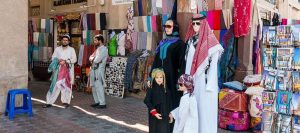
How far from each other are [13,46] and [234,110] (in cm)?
441

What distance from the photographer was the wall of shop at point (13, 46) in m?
6.87

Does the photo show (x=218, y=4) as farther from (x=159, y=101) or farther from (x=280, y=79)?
(x=159, y=101)

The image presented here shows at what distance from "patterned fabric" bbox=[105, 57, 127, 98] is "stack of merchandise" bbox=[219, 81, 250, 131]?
12.1 feet

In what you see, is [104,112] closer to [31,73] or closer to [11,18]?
[11,18]

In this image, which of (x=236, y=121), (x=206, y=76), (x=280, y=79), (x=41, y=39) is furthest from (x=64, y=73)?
(x=41, y=39)

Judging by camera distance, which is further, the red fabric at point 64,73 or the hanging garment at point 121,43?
the hanging garment at point 121,43

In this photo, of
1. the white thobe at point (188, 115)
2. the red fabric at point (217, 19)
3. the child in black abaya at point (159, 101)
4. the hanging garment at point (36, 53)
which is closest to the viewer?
the white thobe at point (188, 115)

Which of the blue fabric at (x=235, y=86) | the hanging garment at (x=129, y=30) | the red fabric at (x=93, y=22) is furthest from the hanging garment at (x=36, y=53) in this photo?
the blue fabric at (x=235, y=86)

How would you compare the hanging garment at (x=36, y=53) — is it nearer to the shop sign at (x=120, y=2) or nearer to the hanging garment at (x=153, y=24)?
the shop sign at (x=120, y=2)

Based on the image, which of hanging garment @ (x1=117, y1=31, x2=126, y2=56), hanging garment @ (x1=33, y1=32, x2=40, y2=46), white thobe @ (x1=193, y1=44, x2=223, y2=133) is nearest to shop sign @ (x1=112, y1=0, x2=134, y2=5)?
hanging garment @ (x1=117, y1=31, x2=126, y2=56)

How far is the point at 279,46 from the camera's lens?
5145 millimetres

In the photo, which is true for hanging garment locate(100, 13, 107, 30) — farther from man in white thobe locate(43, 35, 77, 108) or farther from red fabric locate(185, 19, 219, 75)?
red fabric locate(185, 19, 219, 75)

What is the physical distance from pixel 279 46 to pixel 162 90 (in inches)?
78.5

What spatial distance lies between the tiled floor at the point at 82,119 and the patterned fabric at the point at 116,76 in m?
0.86
